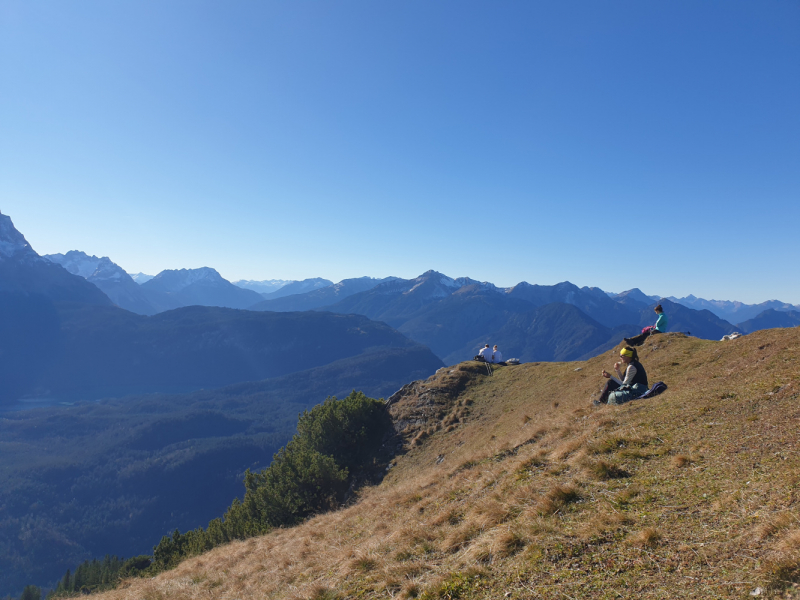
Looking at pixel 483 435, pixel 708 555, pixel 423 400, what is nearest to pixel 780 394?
pixel 708 555

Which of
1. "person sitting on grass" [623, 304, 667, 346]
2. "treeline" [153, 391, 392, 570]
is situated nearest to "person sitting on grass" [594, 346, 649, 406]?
"person sitting on grass" [623, 304, 667, 346]

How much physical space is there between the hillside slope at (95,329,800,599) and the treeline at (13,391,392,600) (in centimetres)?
755

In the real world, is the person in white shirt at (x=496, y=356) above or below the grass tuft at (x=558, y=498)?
below

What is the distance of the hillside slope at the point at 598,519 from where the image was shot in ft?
20.6

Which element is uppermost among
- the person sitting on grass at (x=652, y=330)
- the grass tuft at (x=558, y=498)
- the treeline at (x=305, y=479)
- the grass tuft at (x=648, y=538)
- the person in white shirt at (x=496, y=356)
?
the person sitting on grass at (x=652, y=330)

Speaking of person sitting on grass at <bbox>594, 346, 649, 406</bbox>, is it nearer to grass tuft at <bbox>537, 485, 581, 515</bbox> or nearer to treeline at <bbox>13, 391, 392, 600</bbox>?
grass tuft at <bbox>537, 485, 581, 515</bbox>

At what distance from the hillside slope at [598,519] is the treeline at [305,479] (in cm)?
755

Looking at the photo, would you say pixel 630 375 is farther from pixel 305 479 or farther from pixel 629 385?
pixel 305 479

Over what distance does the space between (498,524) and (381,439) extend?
99.0 ft

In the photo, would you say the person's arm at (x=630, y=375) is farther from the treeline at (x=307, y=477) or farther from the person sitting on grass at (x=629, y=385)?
the treeline at (x=307, y=477)

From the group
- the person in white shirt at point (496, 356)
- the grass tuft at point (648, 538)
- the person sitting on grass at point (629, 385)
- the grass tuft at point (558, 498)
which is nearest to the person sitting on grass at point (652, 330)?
the person sitting on grass at point (629, 385)

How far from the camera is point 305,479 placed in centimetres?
2894

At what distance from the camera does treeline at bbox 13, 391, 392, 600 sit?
26.9m

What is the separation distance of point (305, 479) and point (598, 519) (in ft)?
83.7
